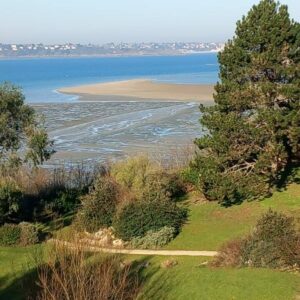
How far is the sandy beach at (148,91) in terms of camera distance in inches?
2921

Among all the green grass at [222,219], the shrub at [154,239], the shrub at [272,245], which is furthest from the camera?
the shrub at [154,239]

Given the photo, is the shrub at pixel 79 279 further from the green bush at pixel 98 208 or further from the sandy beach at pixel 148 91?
the sandy beach at pixel 148 91

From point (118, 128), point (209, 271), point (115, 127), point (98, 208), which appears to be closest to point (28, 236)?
point (98, 208)

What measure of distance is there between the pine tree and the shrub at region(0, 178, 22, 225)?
348 inches

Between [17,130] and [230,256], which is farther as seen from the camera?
[17,130]

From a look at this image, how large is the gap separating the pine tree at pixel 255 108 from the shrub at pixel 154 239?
330 centimetres

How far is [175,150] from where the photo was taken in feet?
136

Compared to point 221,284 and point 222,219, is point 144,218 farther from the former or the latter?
point 221,284

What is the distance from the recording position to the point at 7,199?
2891 centimetres

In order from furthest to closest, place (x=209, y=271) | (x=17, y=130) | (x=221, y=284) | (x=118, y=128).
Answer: (x=118, y=128), (x=17, y=130), (x=209, y=271), (x=221, y=284)

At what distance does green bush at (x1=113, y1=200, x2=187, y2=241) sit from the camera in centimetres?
2653

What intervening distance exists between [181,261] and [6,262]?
22.3 feet

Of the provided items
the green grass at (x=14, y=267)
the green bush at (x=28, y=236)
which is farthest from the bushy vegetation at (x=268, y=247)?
the green bush at (x=28, y=236)

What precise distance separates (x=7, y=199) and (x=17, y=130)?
3351mm
